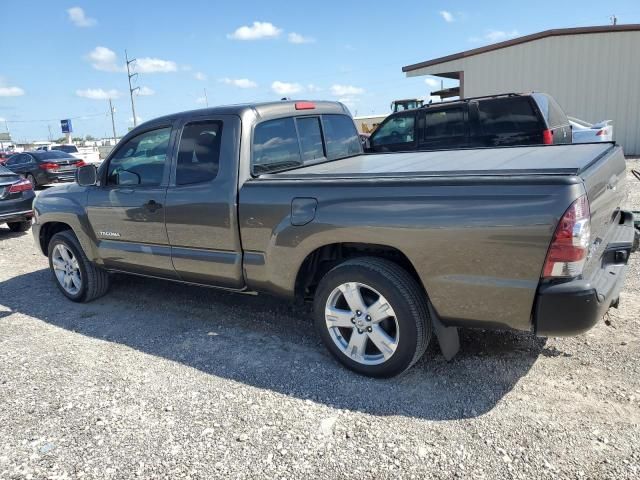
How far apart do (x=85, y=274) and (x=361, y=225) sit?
3.36 metres

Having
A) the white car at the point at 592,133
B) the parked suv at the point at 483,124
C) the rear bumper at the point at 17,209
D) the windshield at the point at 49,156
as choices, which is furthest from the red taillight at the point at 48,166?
the white car at the point at 592,133

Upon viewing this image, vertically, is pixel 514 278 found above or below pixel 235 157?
below

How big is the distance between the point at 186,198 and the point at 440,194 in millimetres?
2071

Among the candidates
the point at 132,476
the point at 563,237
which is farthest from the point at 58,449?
the point at 563,237

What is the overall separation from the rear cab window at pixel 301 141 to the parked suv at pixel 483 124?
166 inches

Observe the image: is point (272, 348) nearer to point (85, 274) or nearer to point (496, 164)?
point (496, 164)

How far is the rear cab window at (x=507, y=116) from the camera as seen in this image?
27.4 ft

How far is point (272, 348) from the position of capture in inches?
154

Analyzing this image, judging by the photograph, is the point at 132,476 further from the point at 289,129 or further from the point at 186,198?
the point at 289,129

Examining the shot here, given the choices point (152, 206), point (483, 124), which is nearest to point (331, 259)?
point (152, 206)

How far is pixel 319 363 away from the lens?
3.62 metres

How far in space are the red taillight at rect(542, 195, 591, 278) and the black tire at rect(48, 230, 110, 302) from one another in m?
4.28

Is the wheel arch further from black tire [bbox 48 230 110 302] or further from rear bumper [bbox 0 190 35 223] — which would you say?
rear bumper [bbox 0 190 35 223]

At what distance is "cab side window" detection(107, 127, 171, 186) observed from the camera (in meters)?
4.26
